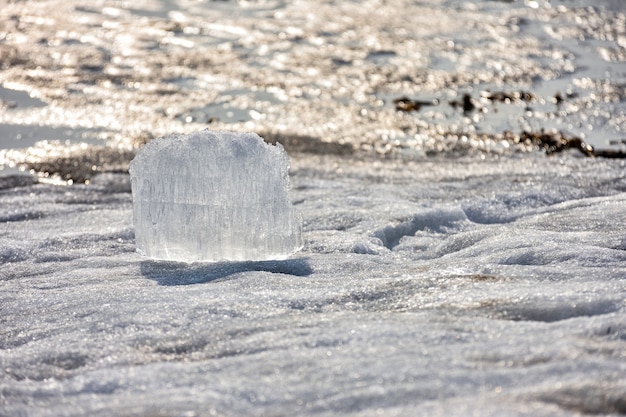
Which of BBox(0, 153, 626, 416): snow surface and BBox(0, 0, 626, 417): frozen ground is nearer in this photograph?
BBox(0, 153, 626, 416): snow surface

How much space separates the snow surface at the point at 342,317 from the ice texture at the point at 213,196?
3.8 inches

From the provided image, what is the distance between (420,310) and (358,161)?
279 centimetres

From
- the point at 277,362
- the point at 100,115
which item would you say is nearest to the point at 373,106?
the point at 100,115

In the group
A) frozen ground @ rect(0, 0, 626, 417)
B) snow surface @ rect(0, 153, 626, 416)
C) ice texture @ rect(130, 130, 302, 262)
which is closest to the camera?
snow surface @ rect(0, 153, 626, 416)

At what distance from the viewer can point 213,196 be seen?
3514mm

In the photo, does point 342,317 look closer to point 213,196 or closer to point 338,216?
point 213,196

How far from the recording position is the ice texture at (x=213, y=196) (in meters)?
3.47

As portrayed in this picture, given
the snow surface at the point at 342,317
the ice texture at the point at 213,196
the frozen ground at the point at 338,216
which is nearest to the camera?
the snow surface at the point at 342,317

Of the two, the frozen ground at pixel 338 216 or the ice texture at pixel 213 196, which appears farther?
the ice texture at pixel 213 196

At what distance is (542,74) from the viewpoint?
7145mm

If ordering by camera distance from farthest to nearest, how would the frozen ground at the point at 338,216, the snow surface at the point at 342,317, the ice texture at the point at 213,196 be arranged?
the ice texture at the point at 213,196 → the frozen ground at the point at 338,216 → the snow surface at the point at 342,317

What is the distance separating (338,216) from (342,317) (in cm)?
145

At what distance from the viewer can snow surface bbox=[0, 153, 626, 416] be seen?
2.29 m

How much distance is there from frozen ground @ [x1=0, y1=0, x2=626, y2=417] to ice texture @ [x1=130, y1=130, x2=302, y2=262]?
0.35 ft
